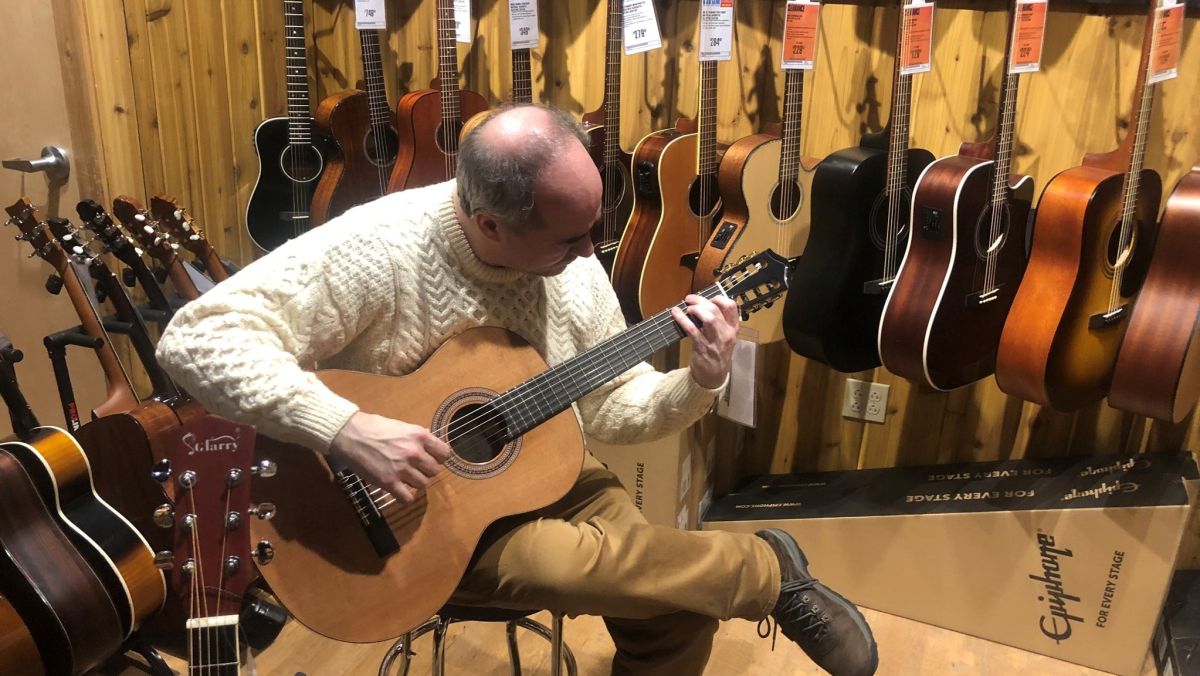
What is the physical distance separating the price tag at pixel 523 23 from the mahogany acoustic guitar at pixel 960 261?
0.93 m

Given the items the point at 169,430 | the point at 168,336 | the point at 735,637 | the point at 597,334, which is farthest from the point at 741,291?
the point at 169,430

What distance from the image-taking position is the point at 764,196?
Answer: 1.95m

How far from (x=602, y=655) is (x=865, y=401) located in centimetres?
88

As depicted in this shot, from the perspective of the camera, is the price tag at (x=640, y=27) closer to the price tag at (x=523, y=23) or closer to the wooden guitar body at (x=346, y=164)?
the price tag at (x=523, y=23)

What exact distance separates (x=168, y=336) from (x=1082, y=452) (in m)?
1.89

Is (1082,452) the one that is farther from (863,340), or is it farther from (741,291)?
(741,291)

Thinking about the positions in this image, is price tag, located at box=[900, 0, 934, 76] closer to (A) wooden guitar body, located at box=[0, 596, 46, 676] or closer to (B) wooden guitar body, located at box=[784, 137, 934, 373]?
(B) wooden guitar body, located at box=[784, 137, 934, 373]

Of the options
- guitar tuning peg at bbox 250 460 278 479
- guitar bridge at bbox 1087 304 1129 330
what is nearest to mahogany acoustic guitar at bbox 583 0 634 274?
guitar bridge at bbox 1087 304 1129 330

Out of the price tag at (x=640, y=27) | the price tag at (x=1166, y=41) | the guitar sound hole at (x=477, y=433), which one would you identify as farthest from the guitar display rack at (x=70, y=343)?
the price tag at (x=1166, y=41)

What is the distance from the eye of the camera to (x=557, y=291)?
4.82ft

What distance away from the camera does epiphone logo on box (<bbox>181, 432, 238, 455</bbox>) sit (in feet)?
3.74

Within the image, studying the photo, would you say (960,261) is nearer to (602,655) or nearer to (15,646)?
(602,655)

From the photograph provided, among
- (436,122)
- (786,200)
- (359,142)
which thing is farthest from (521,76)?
(786,200)

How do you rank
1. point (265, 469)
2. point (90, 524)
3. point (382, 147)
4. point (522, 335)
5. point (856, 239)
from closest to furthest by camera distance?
1. point (265, 469)
2. point (522, 335)
3. point (90, 524)
4. point (856, 239)
5. point (382, 147)
